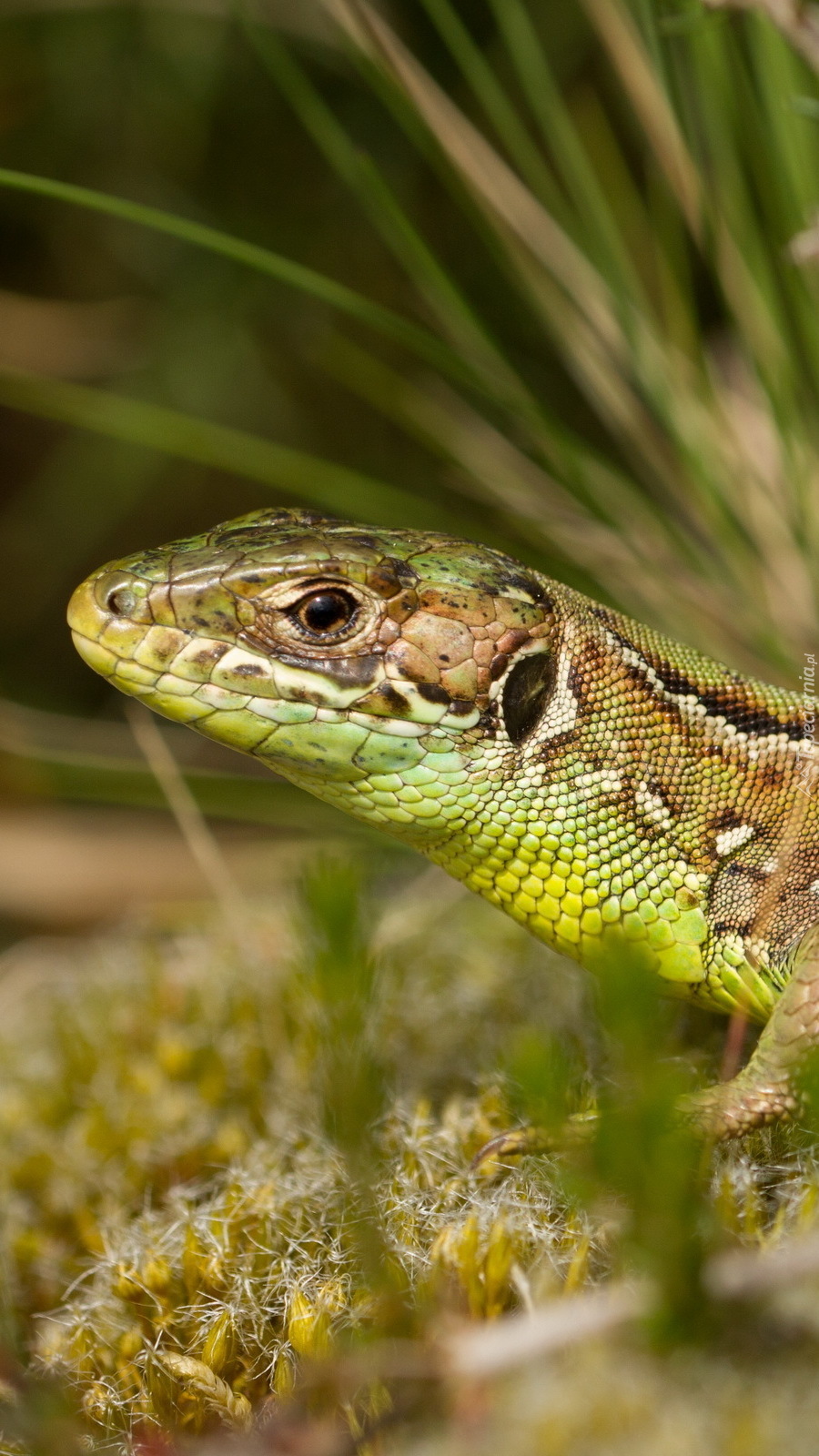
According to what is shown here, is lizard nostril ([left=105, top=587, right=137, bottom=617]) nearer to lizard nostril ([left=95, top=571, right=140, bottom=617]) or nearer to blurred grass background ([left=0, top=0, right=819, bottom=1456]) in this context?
lizard nostril ([left=95, top=571, right=140, bottom=617])

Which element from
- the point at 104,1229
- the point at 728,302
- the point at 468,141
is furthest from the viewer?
the point at 468,141

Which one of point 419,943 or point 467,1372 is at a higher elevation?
point 419,943

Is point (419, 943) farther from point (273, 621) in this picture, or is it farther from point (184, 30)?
point (184, 30)

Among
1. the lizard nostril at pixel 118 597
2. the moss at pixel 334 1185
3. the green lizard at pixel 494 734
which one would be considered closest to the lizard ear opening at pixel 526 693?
the green lizard at pixel 494 734

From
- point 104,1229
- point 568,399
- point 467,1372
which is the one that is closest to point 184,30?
point 568,399

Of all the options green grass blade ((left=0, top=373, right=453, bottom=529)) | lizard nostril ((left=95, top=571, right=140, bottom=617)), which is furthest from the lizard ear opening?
green grass blade ((left=0, top=373, right=453, bottom=529))

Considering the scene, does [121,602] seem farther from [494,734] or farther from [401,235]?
[401,235]

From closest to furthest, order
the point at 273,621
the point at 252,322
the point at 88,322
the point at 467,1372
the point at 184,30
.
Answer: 1. the point at 467,1372
2. the point at 273,621
3. the point at 184,30
4. the point at 88,322
5. the point at 252,322
